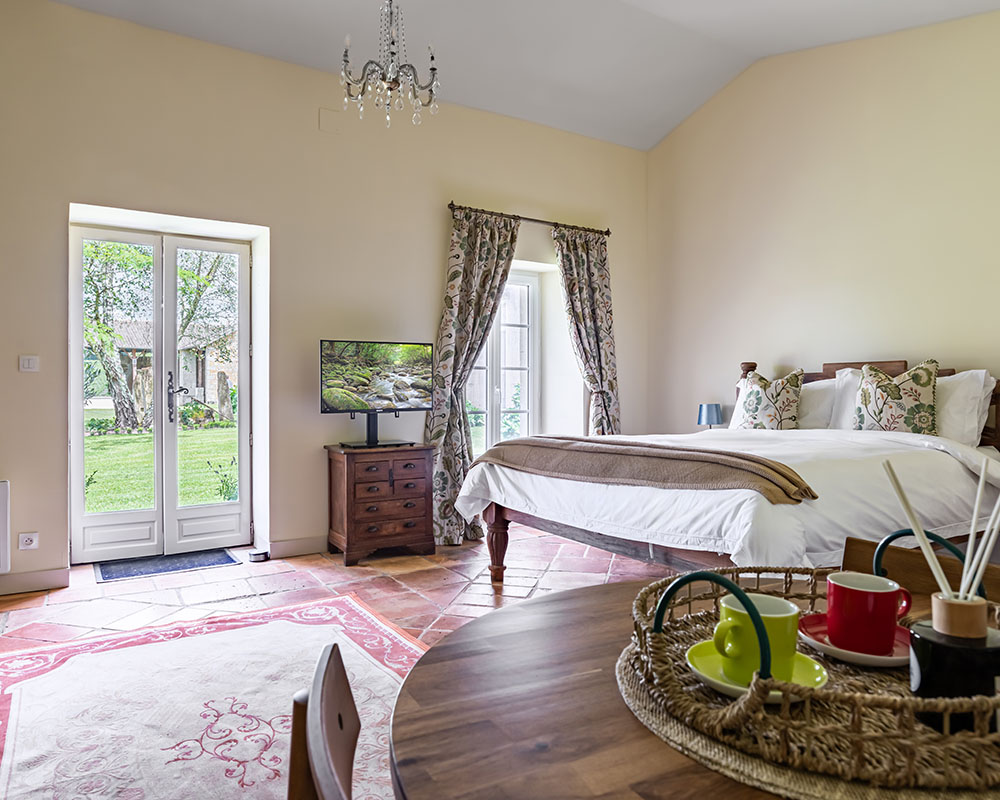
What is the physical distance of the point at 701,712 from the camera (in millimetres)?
740

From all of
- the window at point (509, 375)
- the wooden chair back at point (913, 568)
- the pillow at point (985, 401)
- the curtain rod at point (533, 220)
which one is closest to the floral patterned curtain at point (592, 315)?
the curtain rod at point (533, 220)

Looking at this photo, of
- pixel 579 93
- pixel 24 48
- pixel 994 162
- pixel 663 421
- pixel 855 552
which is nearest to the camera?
pixel 855 552

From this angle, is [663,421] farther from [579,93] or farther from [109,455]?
[109,455]

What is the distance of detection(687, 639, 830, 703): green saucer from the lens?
0.79 m

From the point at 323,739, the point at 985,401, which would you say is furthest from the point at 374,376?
the point at 323,739

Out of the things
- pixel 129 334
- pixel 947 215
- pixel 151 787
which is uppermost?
pixel 947 215

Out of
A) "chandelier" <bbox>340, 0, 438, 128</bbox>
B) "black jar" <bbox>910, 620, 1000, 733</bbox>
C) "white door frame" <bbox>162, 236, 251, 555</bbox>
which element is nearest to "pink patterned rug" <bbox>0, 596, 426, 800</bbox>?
"white door frame" <bbox>162, 236, 251, 555</bbox>

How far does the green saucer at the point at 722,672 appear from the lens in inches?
31.0

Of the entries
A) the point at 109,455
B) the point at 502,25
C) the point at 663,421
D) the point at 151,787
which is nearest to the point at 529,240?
the point at 502,25

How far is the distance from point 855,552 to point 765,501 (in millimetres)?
1288

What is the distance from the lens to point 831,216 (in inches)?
202

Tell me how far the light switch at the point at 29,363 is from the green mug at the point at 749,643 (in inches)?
164

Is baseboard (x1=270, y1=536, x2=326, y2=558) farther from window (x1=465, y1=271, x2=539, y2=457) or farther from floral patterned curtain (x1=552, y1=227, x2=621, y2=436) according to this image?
floral patterned curtain (x1=552, y1=227, x2=621, y2=436)

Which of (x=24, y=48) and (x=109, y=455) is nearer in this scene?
(x=24, y=48)
